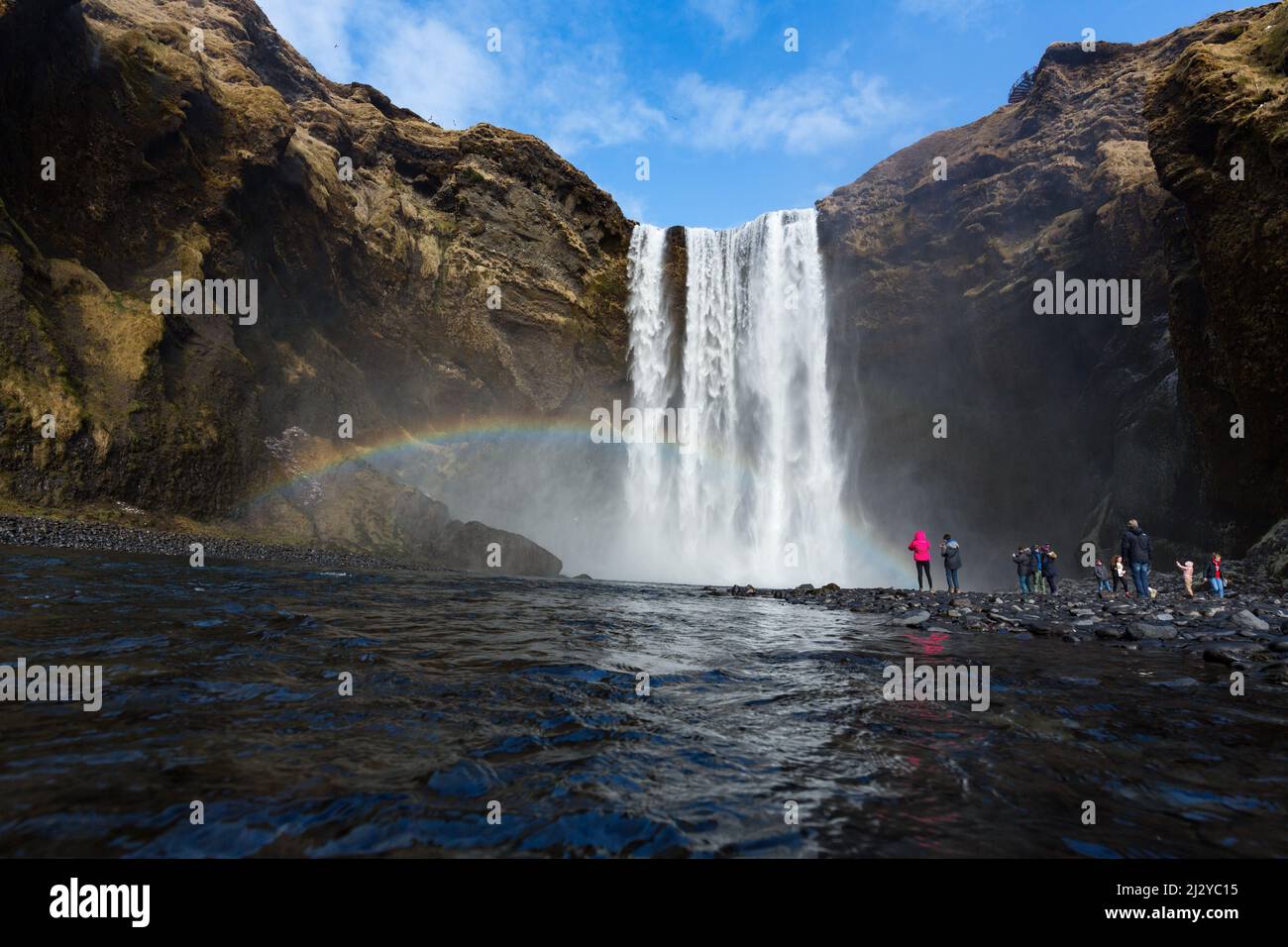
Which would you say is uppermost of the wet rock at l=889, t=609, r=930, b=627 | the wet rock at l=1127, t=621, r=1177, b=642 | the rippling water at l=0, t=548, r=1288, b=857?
the rippling water at l=0, t=548, r=1288, b=857

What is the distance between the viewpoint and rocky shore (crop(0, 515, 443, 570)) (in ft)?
54.9

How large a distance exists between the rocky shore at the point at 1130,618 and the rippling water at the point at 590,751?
1.31m

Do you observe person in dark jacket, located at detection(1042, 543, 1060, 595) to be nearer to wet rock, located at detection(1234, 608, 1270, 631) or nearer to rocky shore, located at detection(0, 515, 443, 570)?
wet rock, located at detection(1234, 608, 1270, 631)

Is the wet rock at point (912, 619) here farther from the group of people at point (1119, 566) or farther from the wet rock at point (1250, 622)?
the group of people at point (1119, 566)

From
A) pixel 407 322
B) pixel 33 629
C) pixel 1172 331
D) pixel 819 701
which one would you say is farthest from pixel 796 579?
pixel 33 629

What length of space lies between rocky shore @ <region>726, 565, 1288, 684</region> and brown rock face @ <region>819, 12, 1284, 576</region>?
14.2 m

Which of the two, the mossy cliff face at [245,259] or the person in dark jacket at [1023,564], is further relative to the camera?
the person in dark jacket at [1023,564]

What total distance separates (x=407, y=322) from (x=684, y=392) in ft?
58.9

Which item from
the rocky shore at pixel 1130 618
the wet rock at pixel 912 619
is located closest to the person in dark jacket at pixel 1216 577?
the rocky shore at pixel 1130 618

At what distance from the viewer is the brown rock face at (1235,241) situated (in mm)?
17734

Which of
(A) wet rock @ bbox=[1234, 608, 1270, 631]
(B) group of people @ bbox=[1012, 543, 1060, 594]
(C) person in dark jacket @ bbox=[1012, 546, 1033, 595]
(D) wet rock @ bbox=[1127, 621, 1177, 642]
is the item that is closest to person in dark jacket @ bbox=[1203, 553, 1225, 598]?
(B) group of people @ bbox=[1012, 543, 1060, 594]

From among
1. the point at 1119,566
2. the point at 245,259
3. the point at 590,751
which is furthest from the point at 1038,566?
the point at 245,259

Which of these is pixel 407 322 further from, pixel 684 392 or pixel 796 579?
pixel 796 579

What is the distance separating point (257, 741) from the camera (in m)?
3.91
